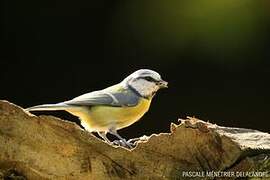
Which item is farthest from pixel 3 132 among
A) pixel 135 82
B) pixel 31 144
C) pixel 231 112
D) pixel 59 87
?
pixel 231 112

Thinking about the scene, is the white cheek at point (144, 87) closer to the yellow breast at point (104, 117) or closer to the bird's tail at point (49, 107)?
the yellow breast at point (104, 117)

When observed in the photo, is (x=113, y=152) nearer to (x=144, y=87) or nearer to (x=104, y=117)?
(x=104, y=117)

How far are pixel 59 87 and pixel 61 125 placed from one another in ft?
4.41

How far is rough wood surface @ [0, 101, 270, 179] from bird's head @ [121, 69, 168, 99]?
0.67 m

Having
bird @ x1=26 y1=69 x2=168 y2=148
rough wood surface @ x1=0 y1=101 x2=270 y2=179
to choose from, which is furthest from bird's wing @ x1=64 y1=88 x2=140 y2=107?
rough wood surface @ x1=0 y1=101 x2=270 y2=179

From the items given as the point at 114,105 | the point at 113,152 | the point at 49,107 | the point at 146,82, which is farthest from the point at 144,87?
A: the point at 113,152

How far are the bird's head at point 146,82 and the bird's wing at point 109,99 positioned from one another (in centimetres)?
4

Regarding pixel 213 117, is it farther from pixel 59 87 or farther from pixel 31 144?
pixel 31 144

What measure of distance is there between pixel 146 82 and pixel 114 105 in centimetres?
20

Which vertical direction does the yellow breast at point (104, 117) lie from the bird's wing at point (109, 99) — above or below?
below

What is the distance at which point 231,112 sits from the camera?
304 cm

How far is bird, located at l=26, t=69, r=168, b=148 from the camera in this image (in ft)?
7.38

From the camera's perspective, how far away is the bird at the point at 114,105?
88.5 inches

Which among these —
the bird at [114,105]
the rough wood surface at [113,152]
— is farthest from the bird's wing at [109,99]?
the rough wood surface at [113,152]
